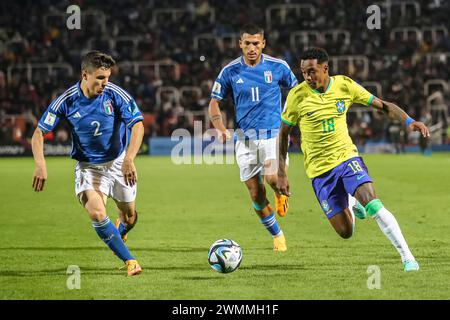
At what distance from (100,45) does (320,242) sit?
26.6m

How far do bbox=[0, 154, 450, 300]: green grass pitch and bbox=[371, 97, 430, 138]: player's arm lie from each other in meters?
1.39

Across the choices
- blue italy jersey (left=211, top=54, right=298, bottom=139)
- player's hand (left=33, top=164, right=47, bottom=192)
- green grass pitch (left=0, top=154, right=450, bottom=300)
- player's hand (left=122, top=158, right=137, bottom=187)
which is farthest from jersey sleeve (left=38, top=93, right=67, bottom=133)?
blue italy jersey (left=211, top=54, right=298, bottom=139)

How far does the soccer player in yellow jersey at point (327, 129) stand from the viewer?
8.80 m

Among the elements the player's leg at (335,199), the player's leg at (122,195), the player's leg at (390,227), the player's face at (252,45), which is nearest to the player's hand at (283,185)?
the player's leg at (335,199)

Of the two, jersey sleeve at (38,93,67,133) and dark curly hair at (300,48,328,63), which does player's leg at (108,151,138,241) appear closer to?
jersey sleeve at (38,93,67,133)

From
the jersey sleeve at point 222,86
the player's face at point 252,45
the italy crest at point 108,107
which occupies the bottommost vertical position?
the italy crest at point 108,107

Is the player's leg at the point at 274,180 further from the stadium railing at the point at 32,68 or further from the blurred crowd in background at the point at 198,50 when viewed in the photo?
the stadium railing at the point at 32,68

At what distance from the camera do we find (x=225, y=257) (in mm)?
8688

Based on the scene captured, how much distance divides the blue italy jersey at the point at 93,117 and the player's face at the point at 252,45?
240 cm

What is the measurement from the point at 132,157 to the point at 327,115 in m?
2.04

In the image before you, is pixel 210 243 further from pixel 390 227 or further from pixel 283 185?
pixel 390 227

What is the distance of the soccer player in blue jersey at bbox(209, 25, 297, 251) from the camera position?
1105cm

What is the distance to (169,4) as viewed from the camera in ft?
128

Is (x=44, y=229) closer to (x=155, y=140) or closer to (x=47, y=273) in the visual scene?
(x=47, y=273)
